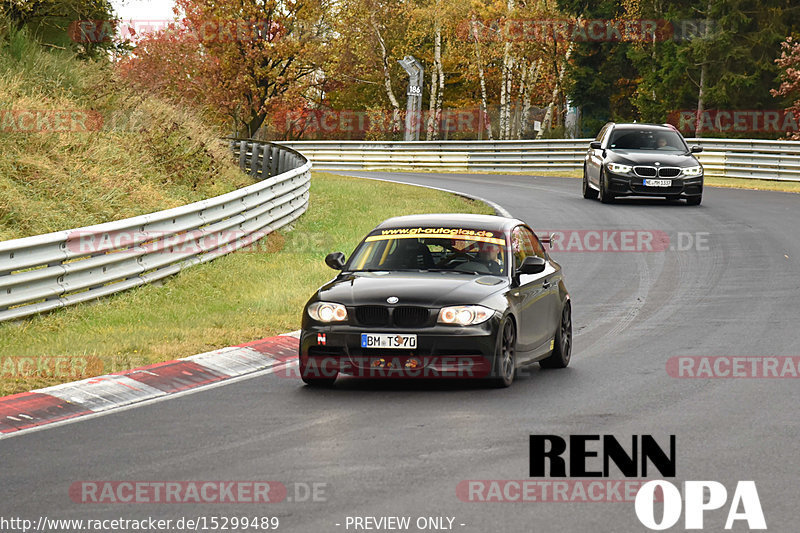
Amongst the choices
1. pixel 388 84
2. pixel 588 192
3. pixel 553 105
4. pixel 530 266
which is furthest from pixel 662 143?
pixel 388 84

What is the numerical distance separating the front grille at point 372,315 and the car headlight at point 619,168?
61.5 feet

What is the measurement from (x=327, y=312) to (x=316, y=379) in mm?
599

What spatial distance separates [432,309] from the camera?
400 inches

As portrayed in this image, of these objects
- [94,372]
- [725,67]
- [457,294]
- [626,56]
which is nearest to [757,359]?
[457,294]

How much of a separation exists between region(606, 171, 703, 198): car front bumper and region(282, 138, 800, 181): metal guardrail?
8912 mm

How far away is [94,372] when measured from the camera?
35.2 ft

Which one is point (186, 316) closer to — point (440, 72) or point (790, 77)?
point (790, 77)

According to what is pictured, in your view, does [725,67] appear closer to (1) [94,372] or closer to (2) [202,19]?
(2) [202,19]

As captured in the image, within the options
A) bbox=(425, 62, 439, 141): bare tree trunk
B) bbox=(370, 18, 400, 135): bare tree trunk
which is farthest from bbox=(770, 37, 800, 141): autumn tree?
bbox=(370, 18, 400, 135): bare tree trunk

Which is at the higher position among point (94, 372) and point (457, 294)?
point (457, 294)

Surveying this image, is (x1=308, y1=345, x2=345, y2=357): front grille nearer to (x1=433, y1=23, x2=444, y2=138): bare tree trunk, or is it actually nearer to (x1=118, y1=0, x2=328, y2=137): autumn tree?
(x1=118, y1=0, x2=328, y2=137): autumn tree

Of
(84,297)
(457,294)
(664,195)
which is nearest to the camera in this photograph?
(457,294)

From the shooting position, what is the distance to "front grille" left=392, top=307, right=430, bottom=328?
33.3 ft

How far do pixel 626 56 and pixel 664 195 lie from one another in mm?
31249
